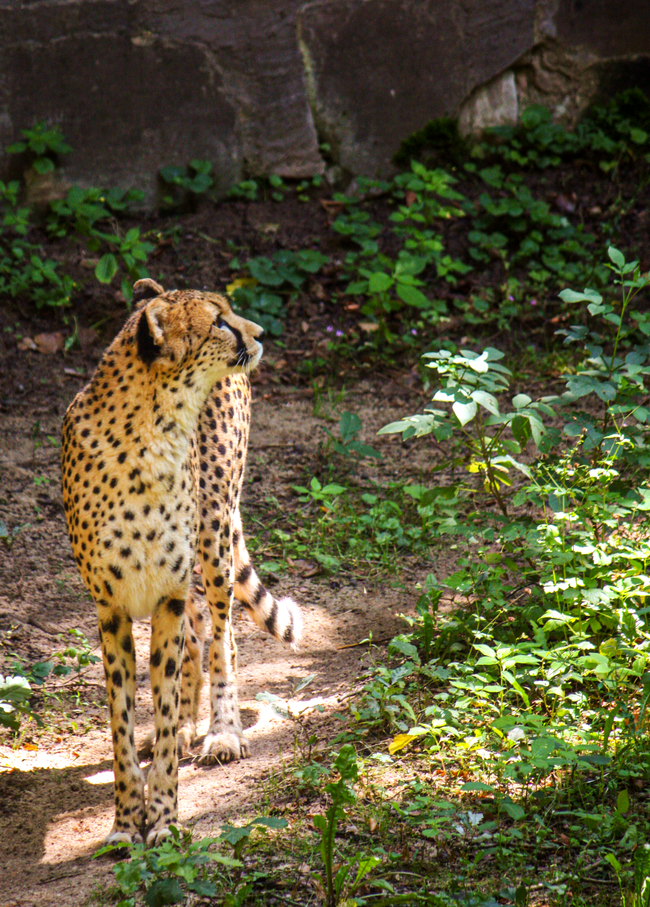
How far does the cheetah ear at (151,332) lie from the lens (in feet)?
9.48

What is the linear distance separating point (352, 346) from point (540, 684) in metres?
4.05

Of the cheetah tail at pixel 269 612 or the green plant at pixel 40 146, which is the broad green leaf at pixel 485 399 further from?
the green plant at pixel 40 146

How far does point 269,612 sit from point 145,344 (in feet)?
4.84

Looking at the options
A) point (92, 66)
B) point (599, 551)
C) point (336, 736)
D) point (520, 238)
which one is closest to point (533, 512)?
point (599, 551)

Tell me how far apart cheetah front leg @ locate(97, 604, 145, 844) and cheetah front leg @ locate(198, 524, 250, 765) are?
639 millimetres

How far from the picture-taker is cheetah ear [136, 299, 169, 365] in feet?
9.48

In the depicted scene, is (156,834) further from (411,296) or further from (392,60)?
(392,60)

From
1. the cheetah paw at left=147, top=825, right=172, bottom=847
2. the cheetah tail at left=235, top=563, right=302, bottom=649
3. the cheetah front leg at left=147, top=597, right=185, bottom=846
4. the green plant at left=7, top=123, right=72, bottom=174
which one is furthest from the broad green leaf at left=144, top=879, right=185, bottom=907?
the green plant at left=7, top=123, right=72, bottom=174

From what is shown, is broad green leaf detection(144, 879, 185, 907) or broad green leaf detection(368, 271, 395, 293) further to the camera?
broad green leaf detection(368, 271, 395, 293)

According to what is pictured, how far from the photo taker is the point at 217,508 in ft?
12.3

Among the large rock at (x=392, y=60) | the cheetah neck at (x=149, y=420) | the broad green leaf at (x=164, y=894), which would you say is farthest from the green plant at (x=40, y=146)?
the broad green leaf at (x=164, y=894)

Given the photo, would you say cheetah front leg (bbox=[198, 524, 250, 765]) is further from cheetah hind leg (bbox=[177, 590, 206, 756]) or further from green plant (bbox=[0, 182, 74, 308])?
green plant (bbox=[0, 182, 74, 308])

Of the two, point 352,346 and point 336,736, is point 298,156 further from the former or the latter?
point 336,736

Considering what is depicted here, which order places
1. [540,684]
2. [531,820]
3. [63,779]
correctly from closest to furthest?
[531,820] → [540,684] → [63,779]
